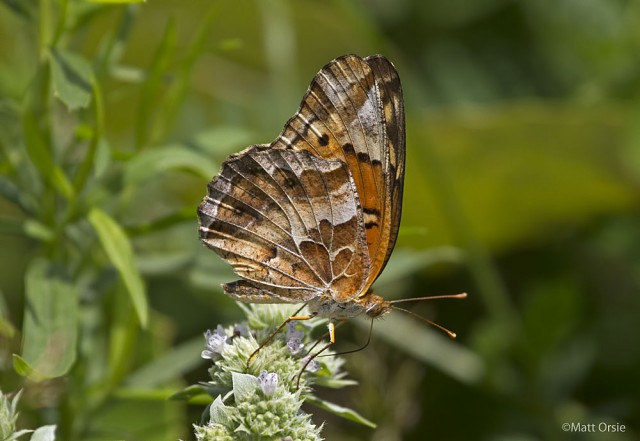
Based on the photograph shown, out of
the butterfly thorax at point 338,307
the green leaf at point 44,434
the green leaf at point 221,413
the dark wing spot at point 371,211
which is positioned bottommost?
the green leaf at point 44,434

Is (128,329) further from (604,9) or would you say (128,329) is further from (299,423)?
(604,9)

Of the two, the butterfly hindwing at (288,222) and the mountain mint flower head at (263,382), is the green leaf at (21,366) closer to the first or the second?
the mountain mint flower head at (263,382)

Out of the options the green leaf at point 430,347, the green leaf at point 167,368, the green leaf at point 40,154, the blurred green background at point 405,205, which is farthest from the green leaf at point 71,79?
the green leaf at point 430,347

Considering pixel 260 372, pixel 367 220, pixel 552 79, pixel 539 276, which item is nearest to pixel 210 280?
pixel 367 220

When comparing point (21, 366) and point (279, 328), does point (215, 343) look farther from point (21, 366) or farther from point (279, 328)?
point (21, 366)

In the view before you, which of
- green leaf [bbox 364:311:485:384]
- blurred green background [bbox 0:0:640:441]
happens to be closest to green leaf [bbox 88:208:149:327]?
blurred green background [bbox 0:0:640:441]

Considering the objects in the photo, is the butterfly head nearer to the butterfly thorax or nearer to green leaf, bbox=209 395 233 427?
the butterfly thorax

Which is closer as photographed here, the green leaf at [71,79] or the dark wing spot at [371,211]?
the green leaf at [71,79]
